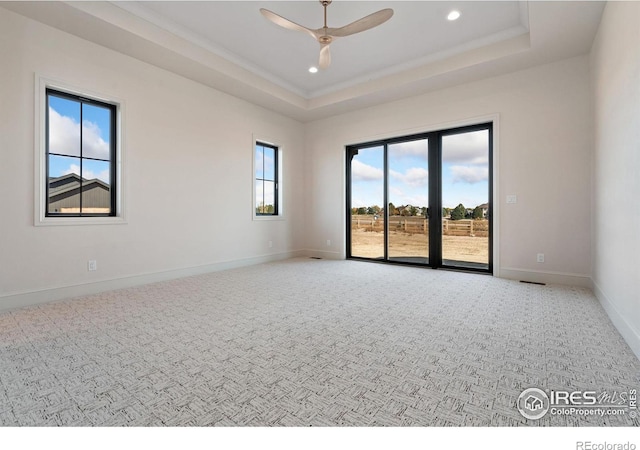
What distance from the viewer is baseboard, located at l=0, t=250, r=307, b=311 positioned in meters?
3.05

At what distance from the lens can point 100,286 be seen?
3625 millimetres

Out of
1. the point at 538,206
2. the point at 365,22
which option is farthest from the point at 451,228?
the point at 365,22

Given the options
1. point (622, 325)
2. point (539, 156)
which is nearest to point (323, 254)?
point (539, 156)

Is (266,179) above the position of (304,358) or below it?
above

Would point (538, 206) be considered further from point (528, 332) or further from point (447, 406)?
point (447, 406)

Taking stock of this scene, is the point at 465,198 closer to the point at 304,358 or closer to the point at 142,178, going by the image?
the point at 304,358

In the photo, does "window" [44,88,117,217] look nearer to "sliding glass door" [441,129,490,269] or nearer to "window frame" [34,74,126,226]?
"window frame" [34,74,126,226]

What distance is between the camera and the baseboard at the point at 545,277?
3.85m

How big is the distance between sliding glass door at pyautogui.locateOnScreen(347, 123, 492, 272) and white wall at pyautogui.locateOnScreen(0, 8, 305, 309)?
1580 millimetres

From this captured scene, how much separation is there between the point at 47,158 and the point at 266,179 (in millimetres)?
3291

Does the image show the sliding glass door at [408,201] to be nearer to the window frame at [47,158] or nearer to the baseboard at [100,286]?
the baseboard at [100,286]

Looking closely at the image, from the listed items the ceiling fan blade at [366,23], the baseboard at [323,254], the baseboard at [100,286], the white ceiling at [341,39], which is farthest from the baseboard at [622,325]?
the baseboard at [100,286]

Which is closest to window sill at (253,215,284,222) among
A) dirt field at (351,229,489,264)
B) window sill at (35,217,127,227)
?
dirt field at (351,229,489,264)

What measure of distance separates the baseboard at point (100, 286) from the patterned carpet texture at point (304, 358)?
0.19 m
